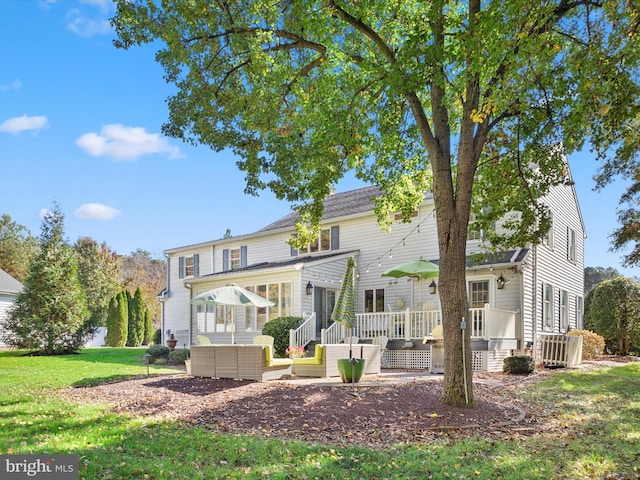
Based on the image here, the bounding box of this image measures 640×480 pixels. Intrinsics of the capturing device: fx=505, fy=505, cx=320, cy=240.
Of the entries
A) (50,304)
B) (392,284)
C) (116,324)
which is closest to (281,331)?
(392,284)

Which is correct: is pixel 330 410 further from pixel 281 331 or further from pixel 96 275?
pixel 96 275

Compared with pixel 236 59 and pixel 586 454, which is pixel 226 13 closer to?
pixel 236 59

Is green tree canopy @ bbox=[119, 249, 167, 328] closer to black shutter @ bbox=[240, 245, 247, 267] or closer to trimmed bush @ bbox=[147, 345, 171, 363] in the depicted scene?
black shutter @ bbox=[240, 245, 247, 267]

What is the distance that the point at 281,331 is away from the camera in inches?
715

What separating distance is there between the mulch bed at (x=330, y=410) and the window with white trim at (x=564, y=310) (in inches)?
433

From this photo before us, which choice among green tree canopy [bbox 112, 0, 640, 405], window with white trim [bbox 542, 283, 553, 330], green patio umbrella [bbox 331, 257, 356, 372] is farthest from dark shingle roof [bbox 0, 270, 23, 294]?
window with white trim [bbox 542, 283, 553, 330]

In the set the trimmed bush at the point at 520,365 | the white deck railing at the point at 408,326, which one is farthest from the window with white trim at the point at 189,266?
the trimmed bush at the point at 520,365

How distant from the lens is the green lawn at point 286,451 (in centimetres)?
545

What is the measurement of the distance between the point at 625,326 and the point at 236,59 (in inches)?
847

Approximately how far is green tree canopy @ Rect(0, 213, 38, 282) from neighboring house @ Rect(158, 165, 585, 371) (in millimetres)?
23693

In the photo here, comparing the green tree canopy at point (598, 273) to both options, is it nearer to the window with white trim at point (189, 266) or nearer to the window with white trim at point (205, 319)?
the window with white trim at point (189, 266)

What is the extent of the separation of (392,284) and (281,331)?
512cm

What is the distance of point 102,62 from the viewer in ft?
44.1

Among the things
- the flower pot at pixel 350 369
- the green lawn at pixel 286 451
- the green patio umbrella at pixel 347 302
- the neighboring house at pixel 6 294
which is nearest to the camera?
the green lawn at pixel 286 451
